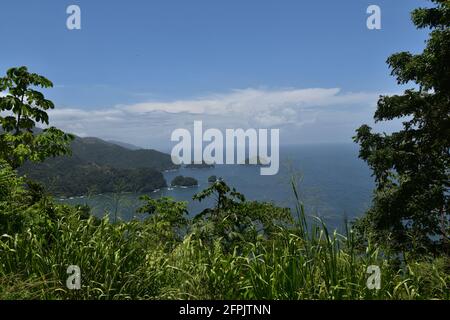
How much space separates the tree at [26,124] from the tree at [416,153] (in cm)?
827

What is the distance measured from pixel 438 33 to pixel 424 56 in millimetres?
742

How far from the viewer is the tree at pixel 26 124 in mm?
5977

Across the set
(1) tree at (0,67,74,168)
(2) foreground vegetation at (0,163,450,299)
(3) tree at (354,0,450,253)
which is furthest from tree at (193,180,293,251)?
(3) tree at (354,0,450,253)

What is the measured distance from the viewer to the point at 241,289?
140 inches

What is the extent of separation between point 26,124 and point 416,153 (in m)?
10.9

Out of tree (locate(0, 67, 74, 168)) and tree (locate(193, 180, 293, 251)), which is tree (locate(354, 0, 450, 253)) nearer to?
tree (locate(193, 180, 293, 251))

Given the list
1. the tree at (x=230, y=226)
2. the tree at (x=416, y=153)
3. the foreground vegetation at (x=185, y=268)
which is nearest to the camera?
the foreground vegetation at (x=185, y=268)

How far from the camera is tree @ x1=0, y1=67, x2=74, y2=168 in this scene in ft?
19.6

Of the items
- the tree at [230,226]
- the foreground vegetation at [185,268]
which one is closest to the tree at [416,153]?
the tree at [230,226]

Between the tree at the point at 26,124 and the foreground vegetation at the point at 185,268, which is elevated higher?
the tree at the point at 26,124

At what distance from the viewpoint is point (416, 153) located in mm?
12141

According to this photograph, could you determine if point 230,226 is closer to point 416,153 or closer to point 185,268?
point 185,268

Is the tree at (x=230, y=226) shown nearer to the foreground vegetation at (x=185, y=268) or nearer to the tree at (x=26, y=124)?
the foreground vegetation at (x=185, y=268)

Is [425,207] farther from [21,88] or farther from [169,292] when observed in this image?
[21,88]
